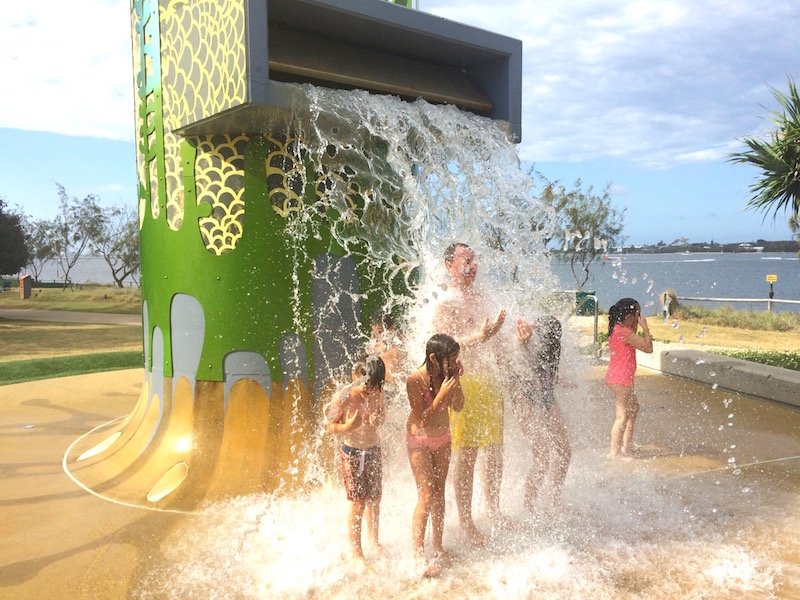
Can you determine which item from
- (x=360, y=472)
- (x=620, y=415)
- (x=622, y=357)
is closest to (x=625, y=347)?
(x=622, y=357)

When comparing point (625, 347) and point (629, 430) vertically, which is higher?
point (625, 347)

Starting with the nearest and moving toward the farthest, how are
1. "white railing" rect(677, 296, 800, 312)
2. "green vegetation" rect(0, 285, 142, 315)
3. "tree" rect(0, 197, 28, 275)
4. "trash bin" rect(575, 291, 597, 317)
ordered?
"trash bin" rect(575, 291, 597, 317), "white railing" rect(677, 296, 800, 312), "tree" rect(0, 197, 28, 275), "green vegetation" rect(0, 285, 142, 315)

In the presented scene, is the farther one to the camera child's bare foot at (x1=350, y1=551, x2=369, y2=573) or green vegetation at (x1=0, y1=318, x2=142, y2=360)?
green vegetation at (x1=0, y1=318, x2=142, y2=360)

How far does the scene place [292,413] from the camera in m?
4.92

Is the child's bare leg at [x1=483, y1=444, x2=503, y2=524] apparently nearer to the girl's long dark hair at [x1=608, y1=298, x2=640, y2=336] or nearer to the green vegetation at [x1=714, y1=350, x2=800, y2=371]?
the girl's long dark hair at [x1=608, y1=298, x2=640, y2=336]

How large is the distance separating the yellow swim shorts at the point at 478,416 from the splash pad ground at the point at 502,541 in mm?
656

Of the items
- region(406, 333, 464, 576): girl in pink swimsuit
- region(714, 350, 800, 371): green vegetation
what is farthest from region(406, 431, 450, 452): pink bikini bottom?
region(714, 350, 800, 371): green vegetation

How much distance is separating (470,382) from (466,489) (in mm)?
671

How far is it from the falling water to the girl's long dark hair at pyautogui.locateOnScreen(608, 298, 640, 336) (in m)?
0.50

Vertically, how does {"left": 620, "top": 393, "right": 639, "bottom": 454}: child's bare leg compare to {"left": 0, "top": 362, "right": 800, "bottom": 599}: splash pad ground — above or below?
above

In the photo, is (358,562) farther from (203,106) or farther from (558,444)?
(203,106)

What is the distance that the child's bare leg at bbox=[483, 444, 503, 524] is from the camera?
409 centimetres

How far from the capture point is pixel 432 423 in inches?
140

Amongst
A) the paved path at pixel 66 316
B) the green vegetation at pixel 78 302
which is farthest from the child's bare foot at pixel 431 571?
the green vegetation at pixel 78 302
